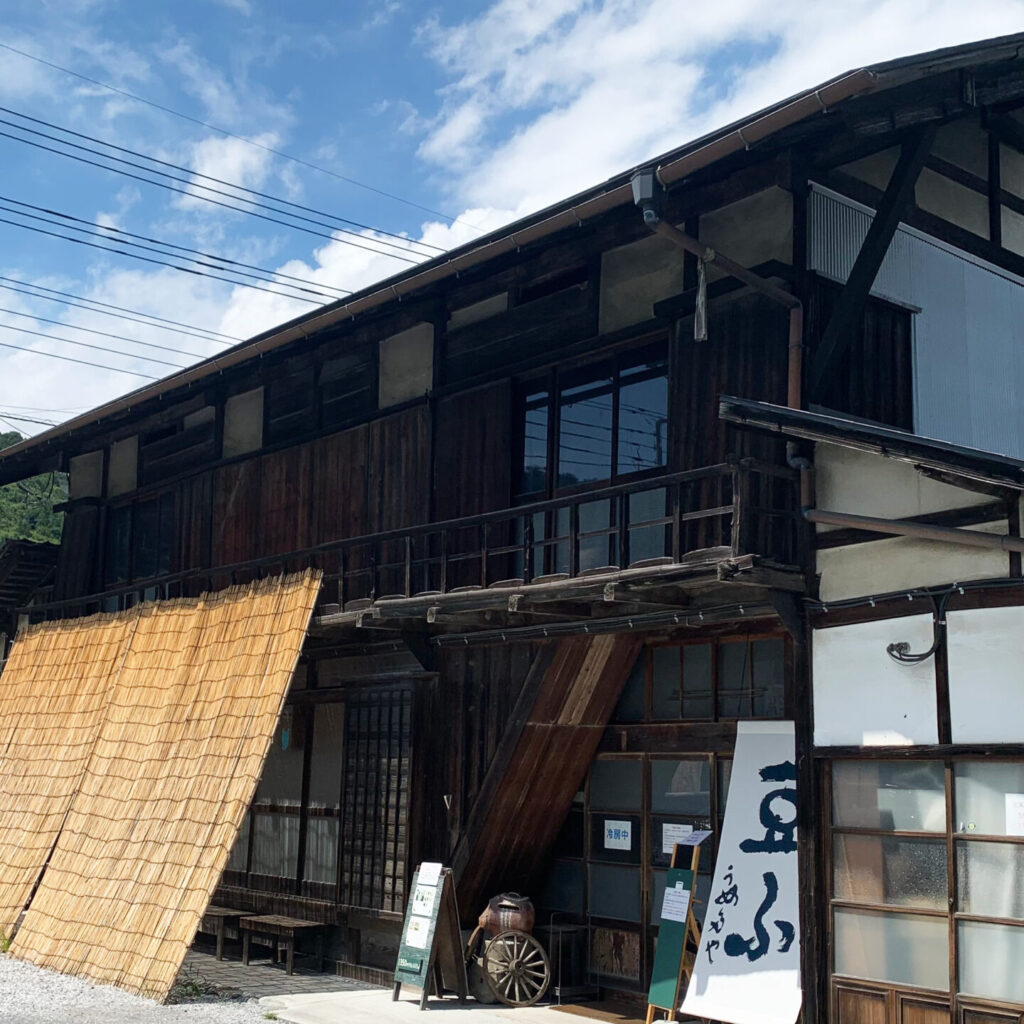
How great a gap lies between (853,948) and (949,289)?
18.7ft

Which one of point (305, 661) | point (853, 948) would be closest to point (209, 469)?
point (305, 661)

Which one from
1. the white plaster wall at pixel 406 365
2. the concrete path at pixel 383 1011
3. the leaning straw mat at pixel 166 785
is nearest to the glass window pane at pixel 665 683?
the concrete path at pixel 383 1011

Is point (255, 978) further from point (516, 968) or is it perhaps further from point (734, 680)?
point (734, 680)

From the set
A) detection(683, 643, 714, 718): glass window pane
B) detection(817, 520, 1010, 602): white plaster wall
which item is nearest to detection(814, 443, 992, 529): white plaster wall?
detection(817, 520, 1010, 602): white plaster wall

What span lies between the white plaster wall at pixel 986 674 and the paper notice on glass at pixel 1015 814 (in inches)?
14.8

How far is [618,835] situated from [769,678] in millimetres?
2330

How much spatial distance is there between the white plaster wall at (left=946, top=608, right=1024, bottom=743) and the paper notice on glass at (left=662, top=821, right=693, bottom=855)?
330 centimetres

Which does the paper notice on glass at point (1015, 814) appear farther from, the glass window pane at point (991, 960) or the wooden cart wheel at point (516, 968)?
the wooden cart wheel at point (516, 968)

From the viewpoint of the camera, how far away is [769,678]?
11016 millimetres

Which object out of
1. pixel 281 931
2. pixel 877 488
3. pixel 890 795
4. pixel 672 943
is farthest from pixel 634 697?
pixel 281 931

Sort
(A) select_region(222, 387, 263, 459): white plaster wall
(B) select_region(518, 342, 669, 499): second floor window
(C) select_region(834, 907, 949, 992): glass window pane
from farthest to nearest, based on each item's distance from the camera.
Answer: (A) select_region(222, 387, 263, 459): white plaster wall < (B) select_region(518, 342, 669, 499): second floor window < (C) select_region(834, 907, 949, 992): glass window pane

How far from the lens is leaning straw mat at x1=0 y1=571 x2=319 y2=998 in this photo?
1211 centimetres

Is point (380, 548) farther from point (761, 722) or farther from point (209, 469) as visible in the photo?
point (761, 722)

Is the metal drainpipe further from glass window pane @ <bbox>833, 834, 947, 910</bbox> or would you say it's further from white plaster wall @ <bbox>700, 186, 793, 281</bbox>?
white plaster wall @ <bbox>700, 186, 793, 281</bbox>
